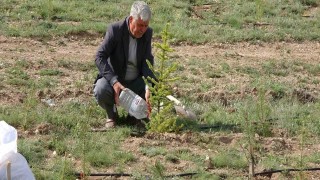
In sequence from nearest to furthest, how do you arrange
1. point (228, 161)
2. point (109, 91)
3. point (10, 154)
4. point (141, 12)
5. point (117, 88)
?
point (10, 154)
point (228, 161)
point (141, 12)
point (117, 88)
point (109, 91)

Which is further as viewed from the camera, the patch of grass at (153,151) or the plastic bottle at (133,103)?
the plastic bottle at (133,103)

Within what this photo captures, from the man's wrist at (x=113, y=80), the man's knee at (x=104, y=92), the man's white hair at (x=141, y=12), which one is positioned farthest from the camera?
the man's knee at (x=104, y=92)

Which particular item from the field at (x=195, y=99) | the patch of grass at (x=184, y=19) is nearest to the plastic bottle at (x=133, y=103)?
the field at (x=195, y=99)

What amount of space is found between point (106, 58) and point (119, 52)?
139 millimetres

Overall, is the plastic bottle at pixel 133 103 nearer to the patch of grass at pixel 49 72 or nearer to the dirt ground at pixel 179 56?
the dirt ground at pixel 179 56

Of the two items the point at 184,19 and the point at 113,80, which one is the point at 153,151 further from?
the point at 184,19

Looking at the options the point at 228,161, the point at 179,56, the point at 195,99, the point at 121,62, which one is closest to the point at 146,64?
the point at 121,62

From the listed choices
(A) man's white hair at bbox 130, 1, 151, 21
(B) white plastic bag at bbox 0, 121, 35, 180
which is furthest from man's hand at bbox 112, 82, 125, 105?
(B) white plastic bag at bbox 0, 121, 35, 180

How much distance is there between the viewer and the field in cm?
699

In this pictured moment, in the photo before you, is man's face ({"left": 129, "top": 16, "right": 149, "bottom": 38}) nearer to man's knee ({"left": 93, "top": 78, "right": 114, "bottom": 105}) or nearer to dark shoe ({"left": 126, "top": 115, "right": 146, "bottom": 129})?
man's knee ({"left": 93, "top": 78, "right": 114, "bottom": 105})

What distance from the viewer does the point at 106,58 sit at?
802 cm

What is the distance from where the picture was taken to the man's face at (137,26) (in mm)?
7645

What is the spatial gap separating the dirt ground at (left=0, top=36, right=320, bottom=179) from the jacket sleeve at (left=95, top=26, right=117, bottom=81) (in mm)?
686

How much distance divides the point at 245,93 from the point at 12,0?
565 cm
